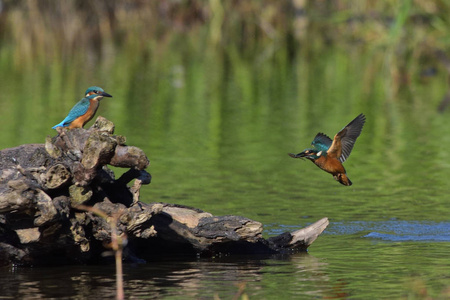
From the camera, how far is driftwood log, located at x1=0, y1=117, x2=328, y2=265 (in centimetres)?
708

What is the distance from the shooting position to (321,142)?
26.8ft

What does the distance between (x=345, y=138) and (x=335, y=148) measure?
166 mm

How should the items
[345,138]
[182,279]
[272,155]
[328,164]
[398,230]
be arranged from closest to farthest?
[182,279]
[328,164]
[345,138]
[398,230]
[272,155]

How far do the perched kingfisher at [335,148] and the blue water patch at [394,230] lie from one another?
3.45 ft

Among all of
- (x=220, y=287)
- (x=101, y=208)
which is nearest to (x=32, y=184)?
(x=101, y=208)

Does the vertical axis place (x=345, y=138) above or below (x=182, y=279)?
above

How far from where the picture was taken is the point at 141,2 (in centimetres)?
3466

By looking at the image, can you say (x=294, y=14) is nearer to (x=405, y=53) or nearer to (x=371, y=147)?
(x=405, y=53)

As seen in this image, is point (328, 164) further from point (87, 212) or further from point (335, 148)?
point (87, 212)

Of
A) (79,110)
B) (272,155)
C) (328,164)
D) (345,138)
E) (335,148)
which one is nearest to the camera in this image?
(328,164)

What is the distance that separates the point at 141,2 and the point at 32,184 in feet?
92.9

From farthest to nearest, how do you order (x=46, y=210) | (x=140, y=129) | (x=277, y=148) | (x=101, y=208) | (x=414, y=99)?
(x=414, y=99) < (x=140, y=129) < (x=277, y=148) < (x=101, y=208) < (x=46, y=210)

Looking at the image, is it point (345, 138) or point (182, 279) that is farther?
point (345, 138)

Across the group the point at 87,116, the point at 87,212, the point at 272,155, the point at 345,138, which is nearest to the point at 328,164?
the point at 345,138
